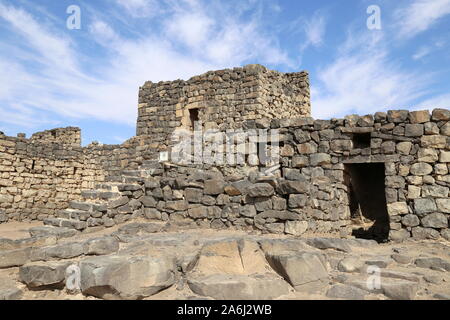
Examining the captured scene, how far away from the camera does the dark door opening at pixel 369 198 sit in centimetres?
852

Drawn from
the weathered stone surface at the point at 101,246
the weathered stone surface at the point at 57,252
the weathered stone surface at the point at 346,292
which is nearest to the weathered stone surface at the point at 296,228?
the weathered stone surface at the point at 346,292

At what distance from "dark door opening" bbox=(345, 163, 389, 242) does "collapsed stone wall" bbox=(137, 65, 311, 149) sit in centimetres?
400

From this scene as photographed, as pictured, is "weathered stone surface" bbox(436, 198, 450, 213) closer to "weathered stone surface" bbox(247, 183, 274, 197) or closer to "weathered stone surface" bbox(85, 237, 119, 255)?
"weathered stone surface" bbox(247, 183, 274, 197)

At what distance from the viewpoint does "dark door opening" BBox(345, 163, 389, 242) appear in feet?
28.0

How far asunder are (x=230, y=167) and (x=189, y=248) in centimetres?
341

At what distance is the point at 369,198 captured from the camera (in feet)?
30.0

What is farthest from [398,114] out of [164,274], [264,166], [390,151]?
[164,274]

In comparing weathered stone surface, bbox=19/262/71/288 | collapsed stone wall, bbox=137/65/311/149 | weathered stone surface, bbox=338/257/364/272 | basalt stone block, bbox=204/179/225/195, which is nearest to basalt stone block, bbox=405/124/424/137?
weathered stone surface, bbox=338/257/364/272

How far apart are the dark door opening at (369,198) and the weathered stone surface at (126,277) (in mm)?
6454

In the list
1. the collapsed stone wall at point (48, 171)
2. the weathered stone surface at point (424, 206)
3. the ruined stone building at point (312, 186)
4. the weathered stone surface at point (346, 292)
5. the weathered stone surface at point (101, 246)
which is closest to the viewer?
the weathered stone surface at point (346, 292)

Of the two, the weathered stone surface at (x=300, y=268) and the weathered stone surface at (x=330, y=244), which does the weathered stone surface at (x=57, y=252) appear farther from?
the weathered stone surface at (x=330, y=244)

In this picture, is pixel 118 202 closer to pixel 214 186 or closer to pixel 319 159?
pixel 214 186
